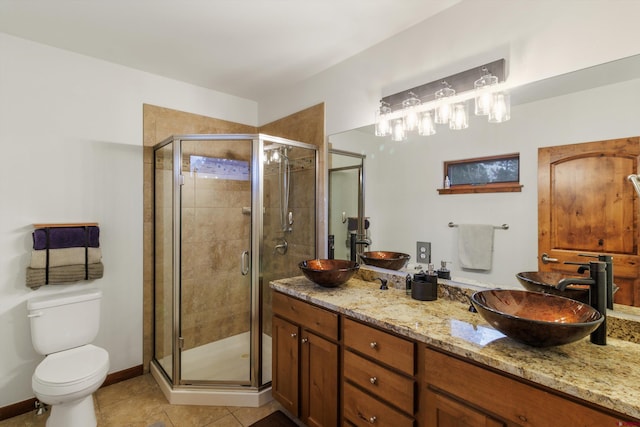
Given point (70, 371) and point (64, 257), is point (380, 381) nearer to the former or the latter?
point (70, 371)

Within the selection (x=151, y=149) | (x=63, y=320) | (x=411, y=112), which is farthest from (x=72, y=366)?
(x=411, y=112)

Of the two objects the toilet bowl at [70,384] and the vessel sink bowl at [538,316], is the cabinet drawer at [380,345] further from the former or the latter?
the toilet bowl at [70,384]

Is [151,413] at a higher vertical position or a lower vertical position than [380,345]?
lower

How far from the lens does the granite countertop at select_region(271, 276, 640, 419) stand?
90 cm

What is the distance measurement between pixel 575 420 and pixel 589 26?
1.59 meters

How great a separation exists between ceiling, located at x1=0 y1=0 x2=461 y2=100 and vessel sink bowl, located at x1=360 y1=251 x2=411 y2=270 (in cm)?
153

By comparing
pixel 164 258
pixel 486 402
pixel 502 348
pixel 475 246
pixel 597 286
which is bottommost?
pixel 486 402

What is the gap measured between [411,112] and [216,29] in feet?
4.67

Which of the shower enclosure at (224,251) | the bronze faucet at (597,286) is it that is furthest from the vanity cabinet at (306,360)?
the bronze faucet at (597,286)

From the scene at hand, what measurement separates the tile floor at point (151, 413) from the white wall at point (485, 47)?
2249 mm

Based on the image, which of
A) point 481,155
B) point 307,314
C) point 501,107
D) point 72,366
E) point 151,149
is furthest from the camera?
point 151,149

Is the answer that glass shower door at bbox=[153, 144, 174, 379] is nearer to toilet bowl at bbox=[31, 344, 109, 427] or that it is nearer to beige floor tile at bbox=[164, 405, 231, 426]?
beige floor tile at bbox=[164, 405, 231, 426]

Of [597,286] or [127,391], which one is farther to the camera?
[127,391]

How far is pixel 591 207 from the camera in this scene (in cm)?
138
